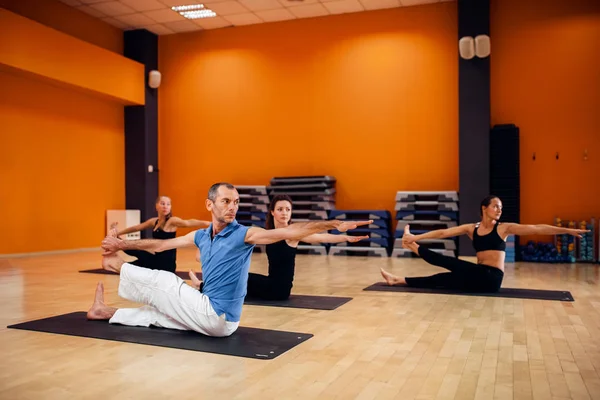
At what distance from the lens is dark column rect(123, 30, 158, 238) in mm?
10219

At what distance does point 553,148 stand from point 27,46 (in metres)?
7.78

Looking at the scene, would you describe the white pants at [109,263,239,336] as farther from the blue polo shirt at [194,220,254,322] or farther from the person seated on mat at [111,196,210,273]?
the person seated on mat at [111,196,210,273]

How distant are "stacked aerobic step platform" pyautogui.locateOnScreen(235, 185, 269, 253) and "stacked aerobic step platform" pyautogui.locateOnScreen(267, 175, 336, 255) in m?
0.18

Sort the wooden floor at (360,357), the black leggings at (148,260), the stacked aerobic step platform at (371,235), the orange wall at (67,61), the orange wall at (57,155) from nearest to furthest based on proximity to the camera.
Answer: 1. the wooden floor at (360,357)
2. the black leggings at (148,260)
3. the orange wall at (67,61)
4. the orange wall at (57,155)
5. the stacked aerobic step platform at (371,235)

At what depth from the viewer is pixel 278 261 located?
4234mm

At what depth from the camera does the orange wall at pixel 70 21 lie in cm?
834

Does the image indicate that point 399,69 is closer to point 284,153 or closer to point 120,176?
point 284,153

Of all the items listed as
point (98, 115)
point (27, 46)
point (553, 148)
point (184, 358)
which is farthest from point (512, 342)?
point (98, 115)

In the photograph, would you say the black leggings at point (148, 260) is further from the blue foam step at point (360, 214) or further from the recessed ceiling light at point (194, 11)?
the recessed ceiling light at point (194, 11)

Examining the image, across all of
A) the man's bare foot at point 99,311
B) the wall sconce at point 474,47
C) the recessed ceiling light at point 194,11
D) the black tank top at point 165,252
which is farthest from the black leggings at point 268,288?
the recessed ceiling light at point 194,11

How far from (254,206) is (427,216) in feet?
9.54

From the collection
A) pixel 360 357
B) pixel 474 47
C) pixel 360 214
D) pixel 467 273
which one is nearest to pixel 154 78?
pixel 360 214

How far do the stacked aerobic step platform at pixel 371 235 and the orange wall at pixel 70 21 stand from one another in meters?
5.13

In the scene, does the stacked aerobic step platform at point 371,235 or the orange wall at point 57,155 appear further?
the stacked aerobic step platform at point 371,235
